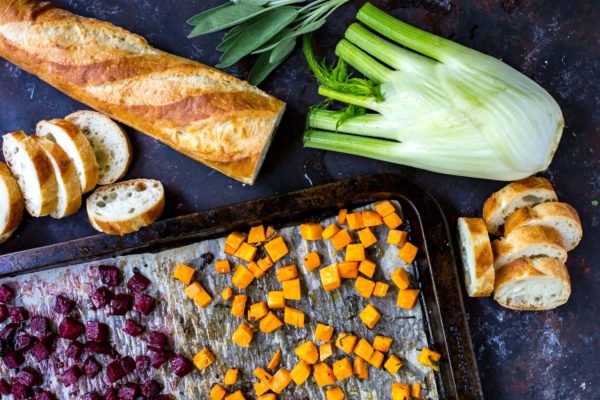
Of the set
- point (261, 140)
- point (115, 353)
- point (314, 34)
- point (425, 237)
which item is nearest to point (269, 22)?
point (314, 34)

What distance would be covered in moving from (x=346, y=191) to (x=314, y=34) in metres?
0.98

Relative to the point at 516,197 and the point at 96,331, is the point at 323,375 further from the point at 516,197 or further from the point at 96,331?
the point at 516,197

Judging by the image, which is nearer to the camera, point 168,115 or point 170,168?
point 168,115

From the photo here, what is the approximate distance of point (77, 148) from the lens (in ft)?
12.8

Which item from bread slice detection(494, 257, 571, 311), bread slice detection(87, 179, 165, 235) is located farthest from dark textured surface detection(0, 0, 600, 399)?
bread slice detection(87, 179, 165, 235)

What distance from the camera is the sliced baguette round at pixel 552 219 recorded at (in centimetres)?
369

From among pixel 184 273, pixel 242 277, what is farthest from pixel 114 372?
pixel 242 277

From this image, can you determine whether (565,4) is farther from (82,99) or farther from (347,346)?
(82,99)

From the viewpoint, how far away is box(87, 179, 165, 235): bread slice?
12.7ft

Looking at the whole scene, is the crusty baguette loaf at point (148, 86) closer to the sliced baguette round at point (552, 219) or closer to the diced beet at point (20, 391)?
the sliced baguette round at point (552, 219)

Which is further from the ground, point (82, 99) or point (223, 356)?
point (82, 99)

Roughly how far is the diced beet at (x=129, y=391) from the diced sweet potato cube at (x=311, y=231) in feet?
4.46

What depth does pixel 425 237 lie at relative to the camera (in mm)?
3783

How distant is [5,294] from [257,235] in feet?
5.24
